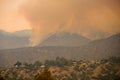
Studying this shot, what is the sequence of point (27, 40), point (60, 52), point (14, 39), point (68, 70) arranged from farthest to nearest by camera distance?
1. point (14, 39)
2. point (60, 52)
3. point (27, 40)
4. point (68, 70)

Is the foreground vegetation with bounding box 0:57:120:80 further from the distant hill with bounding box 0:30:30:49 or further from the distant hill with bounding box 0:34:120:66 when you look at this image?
the distant hill with bounding box 0:30:30:49

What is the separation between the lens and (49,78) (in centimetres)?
2208

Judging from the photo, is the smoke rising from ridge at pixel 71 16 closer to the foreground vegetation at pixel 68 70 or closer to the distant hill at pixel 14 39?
the distant hill at pixel 14 39

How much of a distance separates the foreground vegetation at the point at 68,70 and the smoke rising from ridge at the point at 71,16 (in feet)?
12.0

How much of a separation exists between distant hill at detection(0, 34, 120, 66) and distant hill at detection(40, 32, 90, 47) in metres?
0.76

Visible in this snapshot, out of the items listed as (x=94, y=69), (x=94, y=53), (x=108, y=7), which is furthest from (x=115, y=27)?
(x=94, y=53)

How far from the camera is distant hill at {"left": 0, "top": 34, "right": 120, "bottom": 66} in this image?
36.0 metres

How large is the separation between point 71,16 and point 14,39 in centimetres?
983

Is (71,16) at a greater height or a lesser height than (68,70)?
greater

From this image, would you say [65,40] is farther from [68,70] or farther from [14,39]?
[68,70]

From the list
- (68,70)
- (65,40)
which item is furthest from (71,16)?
(65,40)

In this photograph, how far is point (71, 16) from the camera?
1328 inches

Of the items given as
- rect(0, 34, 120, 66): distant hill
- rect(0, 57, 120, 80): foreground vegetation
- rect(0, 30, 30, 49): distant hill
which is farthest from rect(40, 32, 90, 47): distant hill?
rect(0, 57, 120, 80): foreground vegetation

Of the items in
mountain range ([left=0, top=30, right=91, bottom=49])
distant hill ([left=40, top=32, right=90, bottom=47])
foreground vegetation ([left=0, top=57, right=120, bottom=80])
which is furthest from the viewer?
distant hill ([left=40, top=32, right=90, bottom=47])
